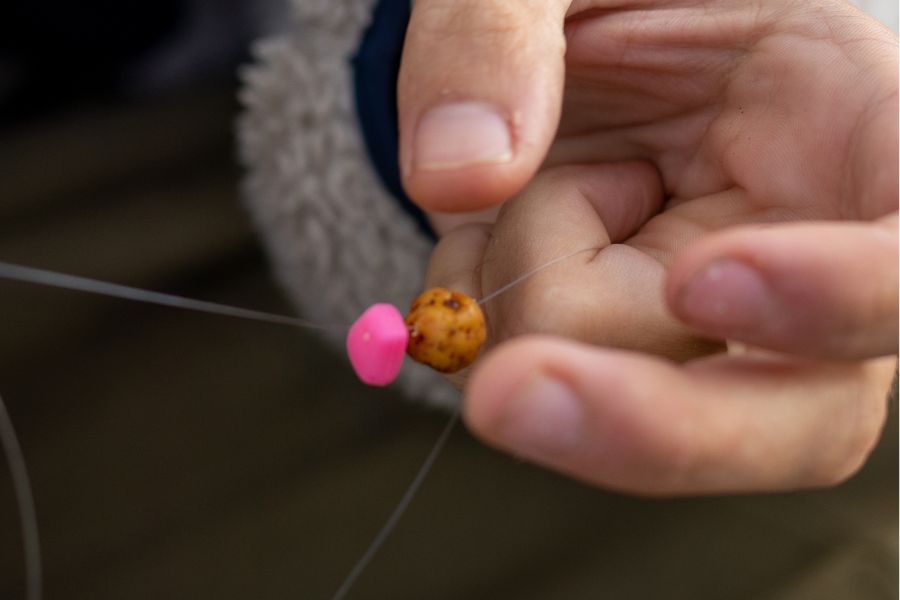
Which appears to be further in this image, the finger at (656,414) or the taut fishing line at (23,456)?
the taut fishing line at (23,456)

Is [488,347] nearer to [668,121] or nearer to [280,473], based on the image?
[668,121]

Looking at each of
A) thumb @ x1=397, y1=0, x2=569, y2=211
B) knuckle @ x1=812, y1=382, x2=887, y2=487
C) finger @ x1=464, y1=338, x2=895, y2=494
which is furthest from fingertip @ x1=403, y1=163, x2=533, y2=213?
knuckle @ x1=812, y1=382, x2=887, y2=487

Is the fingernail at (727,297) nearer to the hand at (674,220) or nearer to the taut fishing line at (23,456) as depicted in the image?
the hand at (674,220)

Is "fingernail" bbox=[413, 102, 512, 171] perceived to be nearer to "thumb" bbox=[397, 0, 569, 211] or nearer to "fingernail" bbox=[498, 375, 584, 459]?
"thumb" bbox=[397, 0, 569, 211]

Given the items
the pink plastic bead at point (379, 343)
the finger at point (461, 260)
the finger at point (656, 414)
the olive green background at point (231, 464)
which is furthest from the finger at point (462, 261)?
the olive green background at point (231, 464)

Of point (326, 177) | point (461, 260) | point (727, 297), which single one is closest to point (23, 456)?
point (326, 177)

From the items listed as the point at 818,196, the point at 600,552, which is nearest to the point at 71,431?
the point at 600,552
